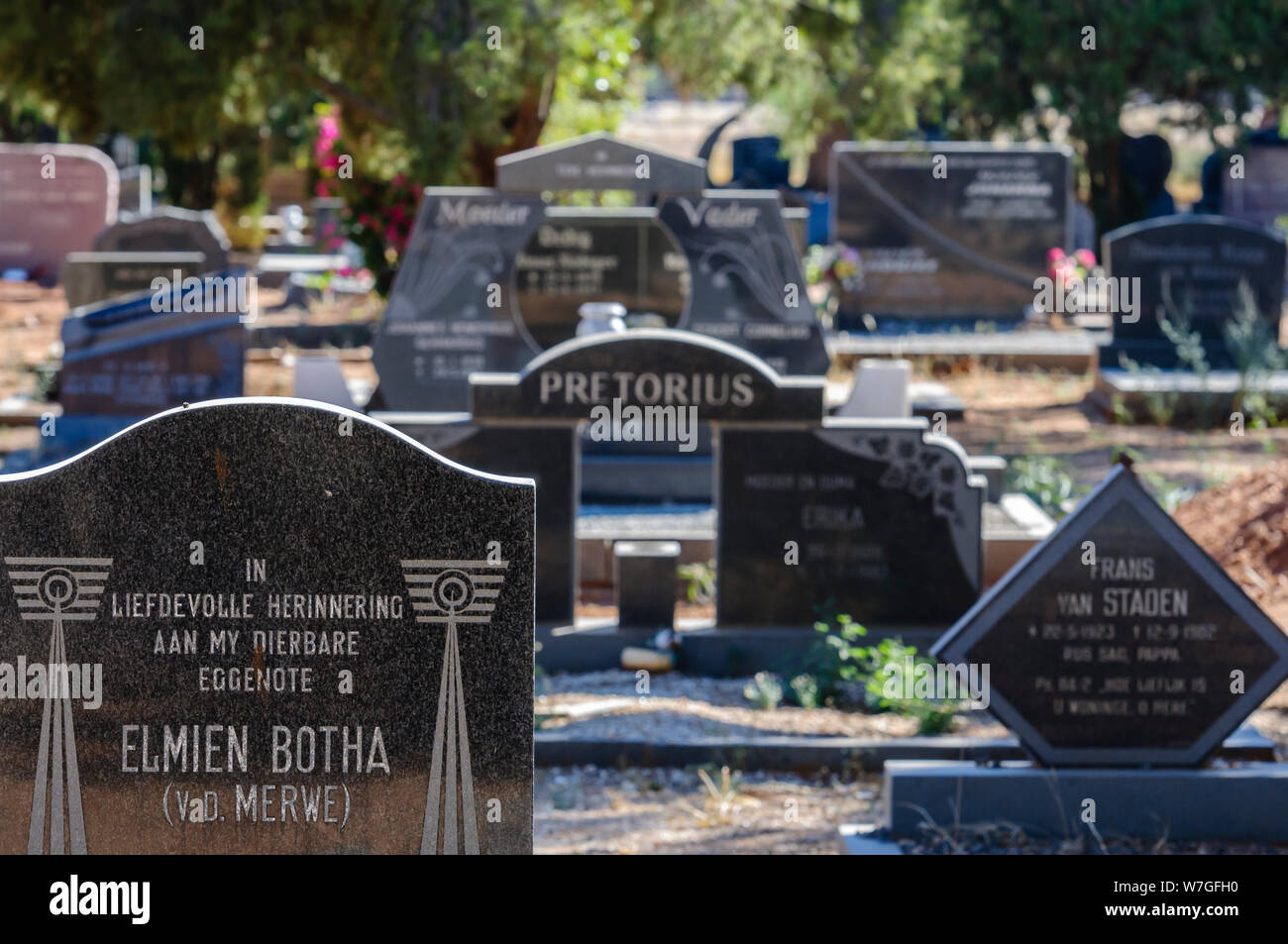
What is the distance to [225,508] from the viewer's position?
384cm

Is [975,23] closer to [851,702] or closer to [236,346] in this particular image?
[236,346]

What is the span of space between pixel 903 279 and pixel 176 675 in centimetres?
1515

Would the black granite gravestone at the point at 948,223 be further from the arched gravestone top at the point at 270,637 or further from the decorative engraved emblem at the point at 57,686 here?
the decorative engraved emblem at the point at 57,686

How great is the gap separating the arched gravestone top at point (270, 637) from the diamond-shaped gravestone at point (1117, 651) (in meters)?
2.16

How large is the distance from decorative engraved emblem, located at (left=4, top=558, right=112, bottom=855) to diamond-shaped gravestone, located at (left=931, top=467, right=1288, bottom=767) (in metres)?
2.78

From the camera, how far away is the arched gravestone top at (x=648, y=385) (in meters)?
7.58

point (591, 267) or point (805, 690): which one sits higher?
point (591, 267)

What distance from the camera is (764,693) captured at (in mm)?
7031

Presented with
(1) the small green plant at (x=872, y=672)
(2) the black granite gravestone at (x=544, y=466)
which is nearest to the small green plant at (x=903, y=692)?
(1) the small green plant at (x=872, y=672)

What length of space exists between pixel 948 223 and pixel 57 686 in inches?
609

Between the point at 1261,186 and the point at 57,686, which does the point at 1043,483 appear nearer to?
the point at 57,686

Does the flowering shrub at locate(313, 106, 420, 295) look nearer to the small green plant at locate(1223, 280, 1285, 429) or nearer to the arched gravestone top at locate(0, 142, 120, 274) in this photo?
the arched gravestone top at locate(0, 142, 120, 274)

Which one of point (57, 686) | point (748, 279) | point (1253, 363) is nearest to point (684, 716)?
point (57, 686)
